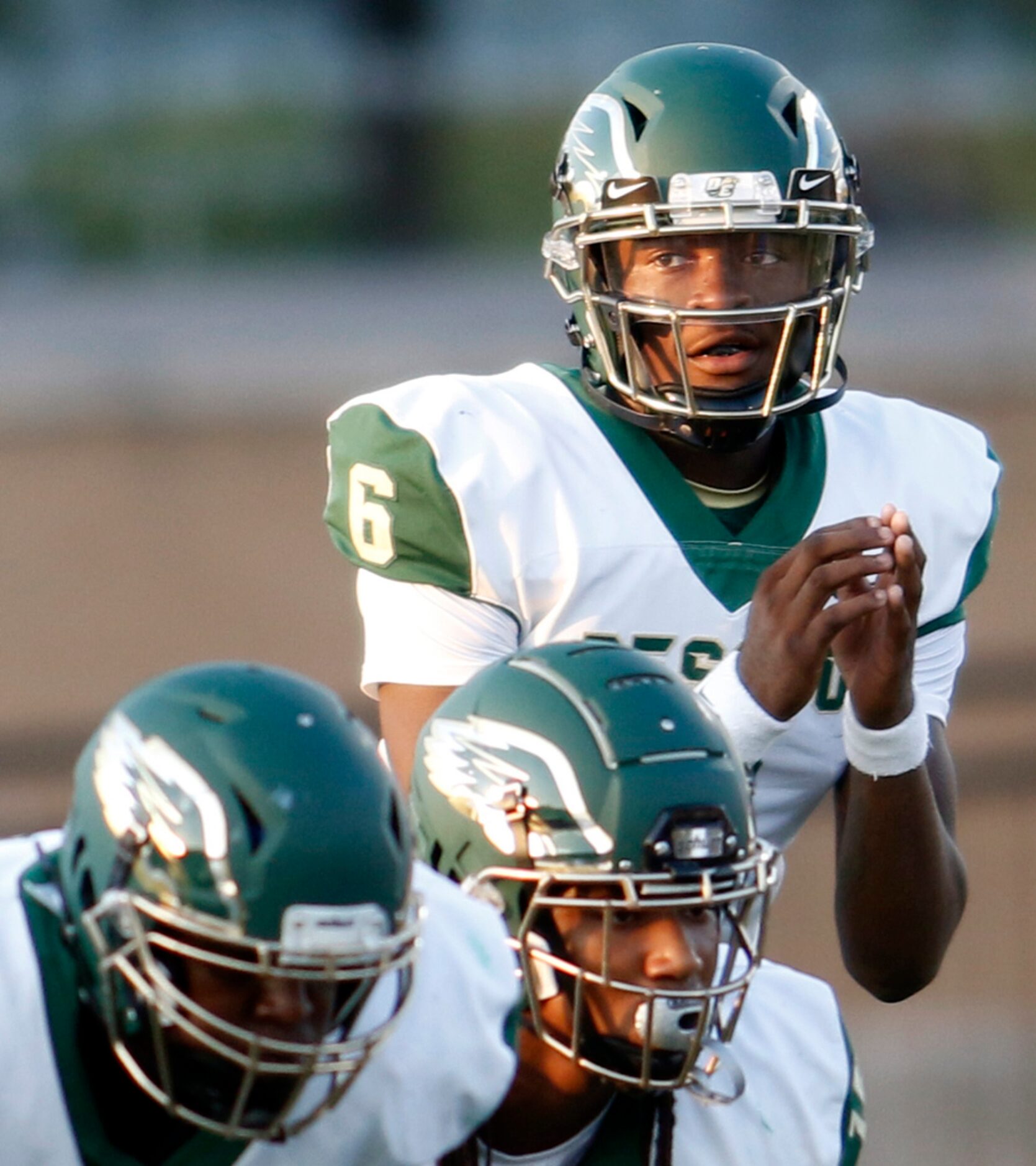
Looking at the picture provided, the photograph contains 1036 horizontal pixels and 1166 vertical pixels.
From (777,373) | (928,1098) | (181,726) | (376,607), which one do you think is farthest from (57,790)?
(181,726)

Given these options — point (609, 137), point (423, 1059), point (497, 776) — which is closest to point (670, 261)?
point (609, 137)

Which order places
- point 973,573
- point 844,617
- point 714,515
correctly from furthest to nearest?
point 973,573 < point 714,515 < point 844,617

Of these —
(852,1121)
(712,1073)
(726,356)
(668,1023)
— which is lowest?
(852,1121)

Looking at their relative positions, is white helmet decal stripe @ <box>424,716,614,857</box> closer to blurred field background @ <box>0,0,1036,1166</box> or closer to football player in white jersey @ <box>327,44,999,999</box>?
football player in white jersey @ <box>327,44,999,999</box>

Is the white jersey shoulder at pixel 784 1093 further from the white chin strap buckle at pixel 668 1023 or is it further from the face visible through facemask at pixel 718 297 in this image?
the face visible through facemask at pixel 718 297

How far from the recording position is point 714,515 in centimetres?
260

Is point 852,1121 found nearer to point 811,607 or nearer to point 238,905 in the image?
point 811,607

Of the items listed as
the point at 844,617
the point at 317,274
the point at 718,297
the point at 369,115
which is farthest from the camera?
the point at 369,115

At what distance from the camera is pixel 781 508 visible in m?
2.63

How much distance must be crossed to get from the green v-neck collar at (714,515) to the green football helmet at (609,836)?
16.9 inches

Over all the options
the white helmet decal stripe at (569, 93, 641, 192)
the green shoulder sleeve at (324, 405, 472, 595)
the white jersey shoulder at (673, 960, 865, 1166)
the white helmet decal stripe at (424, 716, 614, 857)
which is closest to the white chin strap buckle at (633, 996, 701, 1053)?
the white helmet decal stripe at (424, 716, 614, 857)

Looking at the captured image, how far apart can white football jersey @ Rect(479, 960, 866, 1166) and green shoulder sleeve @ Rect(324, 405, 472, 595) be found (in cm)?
58

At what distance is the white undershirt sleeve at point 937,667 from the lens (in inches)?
104

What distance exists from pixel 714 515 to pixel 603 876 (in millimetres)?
696
